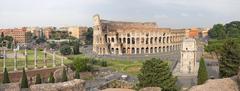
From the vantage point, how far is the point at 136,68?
66500 millimetres

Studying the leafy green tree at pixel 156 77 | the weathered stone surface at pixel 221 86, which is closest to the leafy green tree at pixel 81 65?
the leafy green tree at pixel 156 77

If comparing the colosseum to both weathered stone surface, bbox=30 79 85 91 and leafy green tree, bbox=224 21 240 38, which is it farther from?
weathered stone surface, bbox=30 79 85 91

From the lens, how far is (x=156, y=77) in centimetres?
3484

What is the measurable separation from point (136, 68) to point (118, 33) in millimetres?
44167

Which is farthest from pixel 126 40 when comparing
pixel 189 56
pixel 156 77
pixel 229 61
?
pixel 156 77

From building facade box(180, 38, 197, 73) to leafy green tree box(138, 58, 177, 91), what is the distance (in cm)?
2324

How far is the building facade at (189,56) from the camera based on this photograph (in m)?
58.2

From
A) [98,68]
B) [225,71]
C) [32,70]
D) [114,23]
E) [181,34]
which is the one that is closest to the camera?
[225,71]

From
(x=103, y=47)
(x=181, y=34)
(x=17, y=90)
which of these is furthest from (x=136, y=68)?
(x=181, y=34)

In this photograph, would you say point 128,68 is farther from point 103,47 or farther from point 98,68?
point 103,47

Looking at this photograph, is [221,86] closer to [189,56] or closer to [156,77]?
[156,77]

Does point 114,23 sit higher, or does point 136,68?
point 114,23

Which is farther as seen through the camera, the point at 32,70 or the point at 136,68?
the point at 136,68

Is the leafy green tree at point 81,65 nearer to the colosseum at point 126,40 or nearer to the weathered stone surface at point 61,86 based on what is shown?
the colosseum at point 126,40
